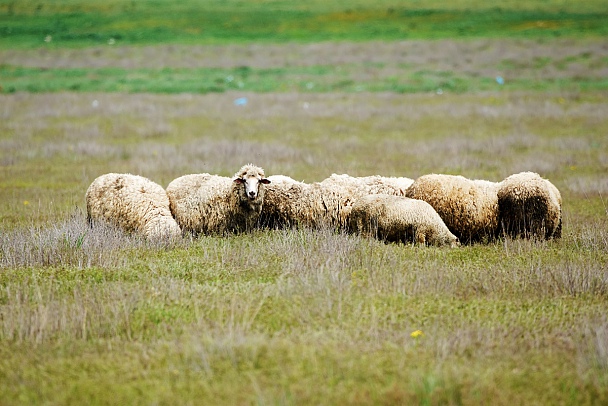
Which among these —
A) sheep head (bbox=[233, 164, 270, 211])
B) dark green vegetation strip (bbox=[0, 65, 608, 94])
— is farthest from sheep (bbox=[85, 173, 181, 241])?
dark green vegetation strip (bbox=[0, 65, 608, 94])

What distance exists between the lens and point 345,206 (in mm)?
10695

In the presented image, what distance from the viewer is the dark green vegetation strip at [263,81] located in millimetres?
33219

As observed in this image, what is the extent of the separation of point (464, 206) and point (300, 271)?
3.27 metres

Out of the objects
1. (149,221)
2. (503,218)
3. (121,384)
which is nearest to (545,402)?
(121,384)

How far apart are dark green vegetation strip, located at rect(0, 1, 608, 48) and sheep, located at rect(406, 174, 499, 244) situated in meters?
56.0

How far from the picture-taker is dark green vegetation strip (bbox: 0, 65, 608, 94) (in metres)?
33.2

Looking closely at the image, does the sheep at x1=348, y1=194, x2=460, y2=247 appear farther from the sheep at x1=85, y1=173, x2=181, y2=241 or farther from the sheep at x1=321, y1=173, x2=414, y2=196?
the sheep at x1=85, y1=173, x2=181, y2=241

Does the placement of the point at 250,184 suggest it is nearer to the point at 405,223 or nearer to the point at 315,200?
the point at 315,200

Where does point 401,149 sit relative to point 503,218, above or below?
above

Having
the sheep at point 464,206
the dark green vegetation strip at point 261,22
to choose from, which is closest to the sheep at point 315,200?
the sheep at point 464,206

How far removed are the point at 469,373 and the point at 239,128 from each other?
1828 centimetres

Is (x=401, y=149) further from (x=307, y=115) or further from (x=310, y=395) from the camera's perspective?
(x=310, y=395)

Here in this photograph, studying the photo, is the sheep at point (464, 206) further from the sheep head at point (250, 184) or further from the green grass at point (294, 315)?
the sheep head at point (250, 184)

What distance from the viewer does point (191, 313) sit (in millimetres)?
6605
